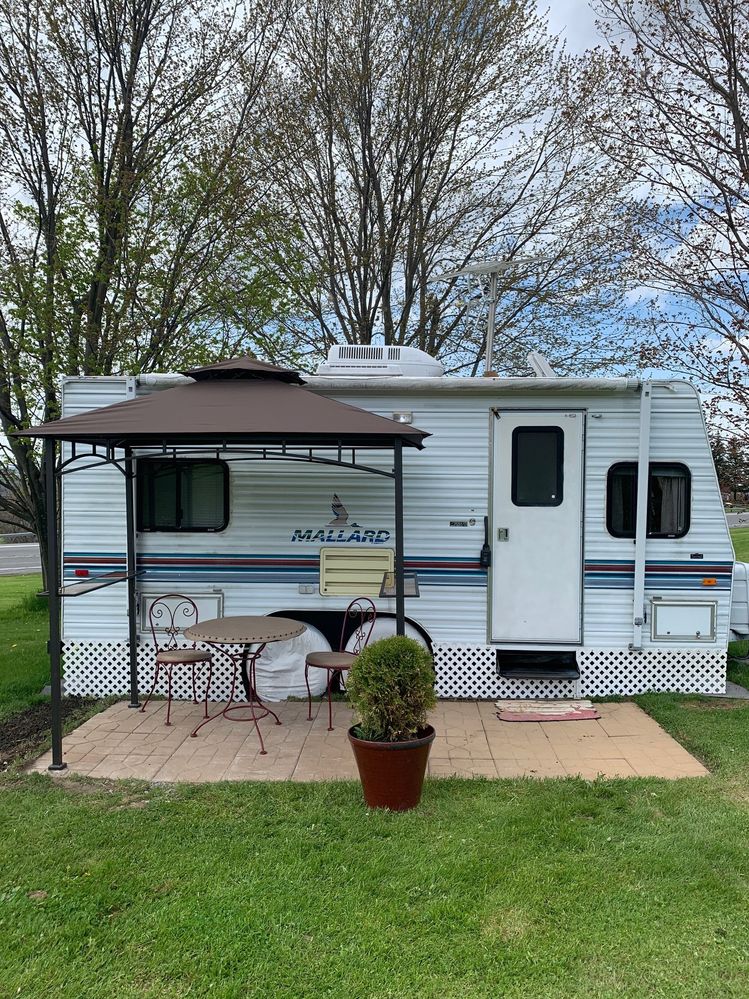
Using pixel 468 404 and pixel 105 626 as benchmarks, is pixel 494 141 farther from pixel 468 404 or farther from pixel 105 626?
pixel 105 626

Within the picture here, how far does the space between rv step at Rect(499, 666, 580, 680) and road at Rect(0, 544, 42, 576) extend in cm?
2469

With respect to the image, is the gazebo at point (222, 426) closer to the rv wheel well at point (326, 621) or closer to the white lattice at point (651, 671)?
the rv wheel well at point (326, 621)

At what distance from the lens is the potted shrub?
3.62m

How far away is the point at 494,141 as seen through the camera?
11273mm

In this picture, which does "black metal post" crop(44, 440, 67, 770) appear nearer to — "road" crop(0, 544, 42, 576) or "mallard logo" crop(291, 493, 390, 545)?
"mallard logo" crop(291, 493, 390, 545)

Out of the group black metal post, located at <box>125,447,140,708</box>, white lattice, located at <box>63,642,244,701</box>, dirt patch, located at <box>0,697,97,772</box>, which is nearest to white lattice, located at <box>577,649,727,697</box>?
Answer: white lattice, located at <box>63,642,244,701</box>

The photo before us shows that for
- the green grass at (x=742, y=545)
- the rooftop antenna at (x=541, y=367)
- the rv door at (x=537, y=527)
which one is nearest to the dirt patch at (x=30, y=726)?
the rv door at (x=537, y=527)

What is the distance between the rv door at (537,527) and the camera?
224 inches

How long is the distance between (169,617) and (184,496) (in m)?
1.05

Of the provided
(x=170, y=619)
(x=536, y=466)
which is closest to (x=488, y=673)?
(x=536, y=466)

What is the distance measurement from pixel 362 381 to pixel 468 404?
922 millimetres

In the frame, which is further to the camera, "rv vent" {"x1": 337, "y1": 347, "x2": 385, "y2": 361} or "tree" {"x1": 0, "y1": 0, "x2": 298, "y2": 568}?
"tree" {"x1": 0, "y1": 0, "x2": 298, "y2": 568}

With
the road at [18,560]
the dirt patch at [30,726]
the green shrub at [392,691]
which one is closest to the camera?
the green shrub at [392,691]

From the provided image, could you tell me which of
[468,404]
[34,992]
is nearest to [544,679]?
[468,404]
